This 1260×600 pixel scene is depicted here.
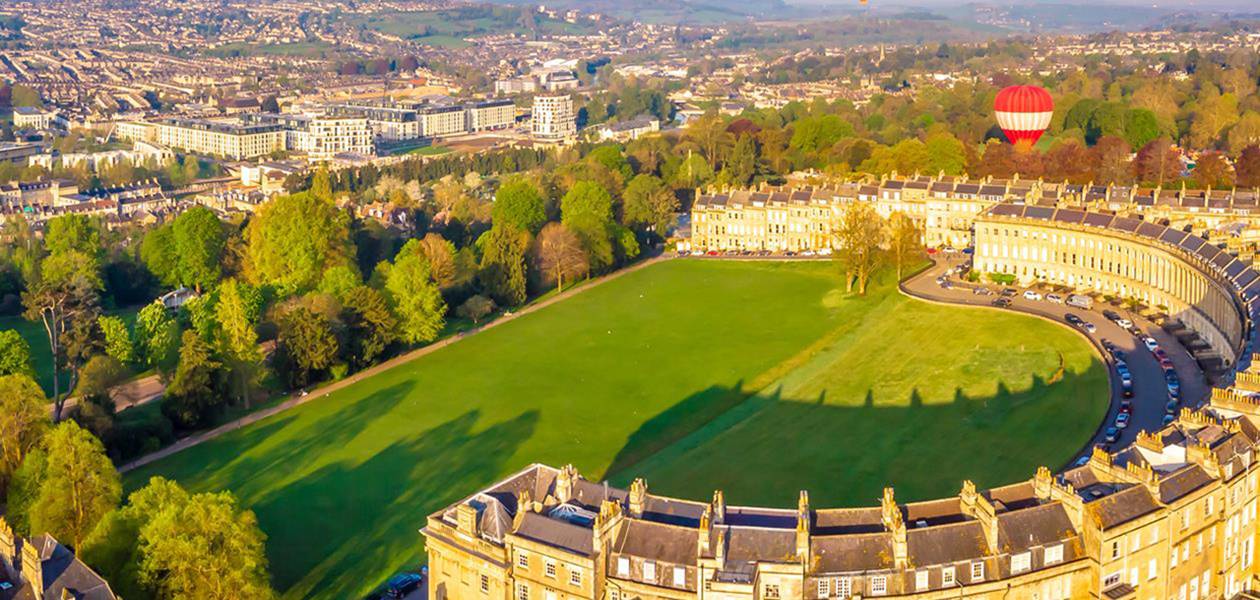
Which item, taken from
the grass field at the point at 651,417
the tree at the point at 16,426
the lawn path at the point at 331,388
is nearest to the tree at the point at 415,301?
the lawn path at the point at 331,388

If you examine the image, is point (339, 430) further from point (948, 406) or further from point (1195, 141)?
point (1195, 141)

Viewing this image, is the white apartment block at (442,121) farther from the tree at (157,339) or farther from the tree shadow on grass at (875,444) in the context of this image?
the tree shadow on grass at (875,444)

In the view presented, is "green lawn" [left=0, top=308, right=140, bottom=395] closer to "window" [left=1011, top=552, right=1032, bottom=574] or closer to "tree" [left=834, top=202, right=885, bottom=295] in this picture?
"tree" [left=834, top=202, right=885, bottom=295]

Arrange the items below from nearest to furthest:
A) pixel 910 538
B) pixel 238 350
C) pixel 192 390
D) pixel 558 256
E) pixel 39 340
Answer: pixel 910 538 → pixel 192 390 → pixel 238 350 → pixel 39 340 → pixel 558 256

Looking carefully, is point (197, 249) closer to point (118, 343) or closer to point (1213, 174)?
point (118, 343)

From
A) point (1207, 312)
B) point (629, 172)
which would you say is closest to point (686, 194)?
point (629, 172)

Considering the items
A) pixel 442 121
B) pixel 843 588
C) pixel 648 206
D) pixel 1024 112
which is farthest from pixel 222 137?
pixel 843 588
